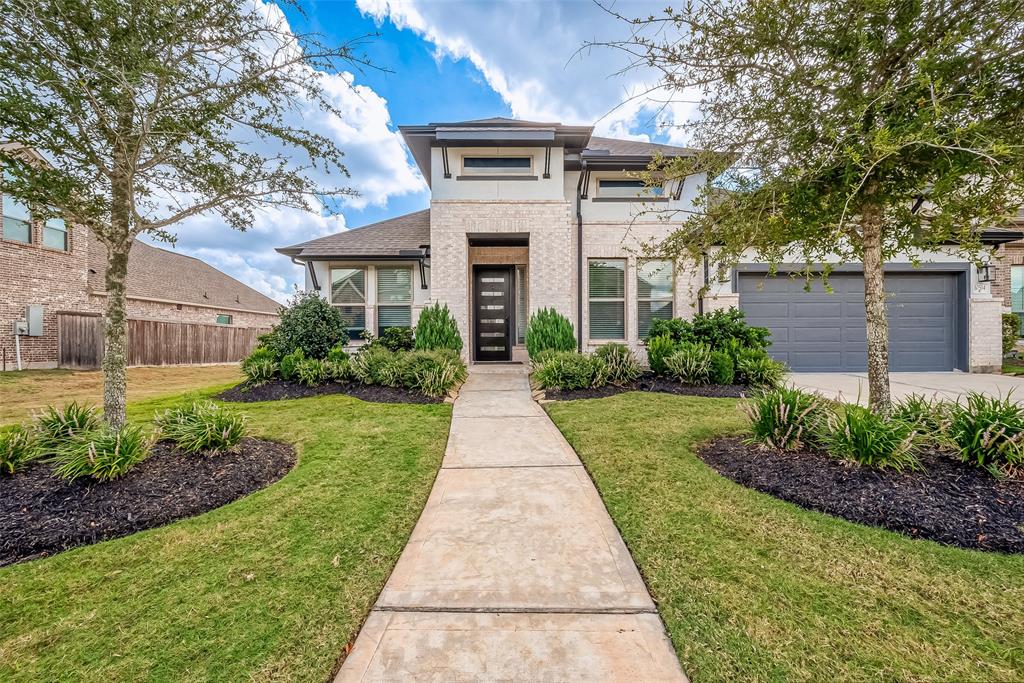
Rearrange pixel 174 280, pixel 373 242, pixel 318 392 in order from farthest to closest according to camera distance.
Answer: pixel 174 280, pixel 373 242, pixel 318 392

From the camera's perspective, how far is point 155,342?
1428 centimetres

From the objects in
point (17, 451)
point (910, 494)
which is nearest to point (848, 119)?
point (910, 494)

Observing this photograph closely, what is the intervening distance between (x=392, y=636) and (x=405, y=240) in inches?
382

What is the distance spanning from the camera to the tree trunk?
12.7 ft

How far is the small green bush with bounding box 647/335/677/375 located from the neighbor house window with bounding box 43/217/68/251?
17.1 metres

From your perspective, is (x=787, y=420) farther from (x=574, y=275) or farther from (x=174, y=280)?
(x=174, y=280)

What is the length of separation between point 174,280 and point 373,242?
14.7m

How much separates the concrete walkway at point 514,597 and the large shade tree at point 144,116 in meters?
3.39

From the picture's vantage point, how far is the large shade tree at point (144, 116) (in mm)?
3154

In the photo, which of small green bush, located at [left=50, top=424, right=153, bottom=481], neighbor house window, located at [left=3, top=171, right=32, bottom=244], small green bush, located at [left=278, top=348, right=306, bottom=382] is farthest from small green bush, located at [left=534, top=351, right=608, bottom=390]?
neighbor house window, located at [left=3, top=171, right=32, bottom=244]

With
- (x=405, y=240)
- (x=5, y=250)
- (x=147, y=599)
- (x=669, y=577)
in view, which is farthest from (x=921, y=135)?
(x=5, y=250)

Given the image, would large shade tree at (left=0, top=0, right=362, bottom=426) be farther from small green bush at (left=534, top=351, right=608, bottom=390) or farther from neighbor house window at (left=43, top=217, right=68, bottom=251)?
neighbor house window at (left=43, top=217, right=68, bottom=251)

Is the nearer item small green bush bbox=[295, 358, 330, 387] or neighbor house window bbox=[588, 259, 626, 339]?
small green bush bbox=[295, 358, 330, 387]

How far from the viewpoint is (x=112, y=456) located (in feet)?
10.6
